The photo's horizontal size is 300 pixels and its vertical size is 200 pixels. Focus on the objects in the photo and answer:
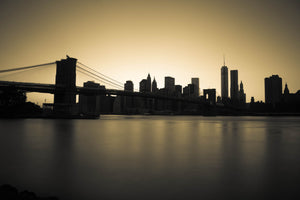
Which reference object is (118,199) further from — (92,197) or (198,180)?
(198,180)

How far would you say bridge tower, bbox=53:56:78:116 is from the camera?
154 feet

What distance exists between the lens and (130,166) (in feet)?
24.4

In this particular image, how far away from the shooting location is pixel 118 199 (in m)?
4.42

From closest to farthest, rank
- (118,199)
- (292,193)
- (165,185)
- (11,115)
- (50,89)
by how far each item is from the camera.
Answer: (118,199) → (292,193) → (165,185) → (50,89) → (11,115)

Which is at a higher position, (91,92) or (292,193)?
(91,92)

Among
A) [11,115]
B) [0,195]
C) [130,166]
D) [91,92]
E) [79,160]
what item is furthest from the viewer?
[11,115]

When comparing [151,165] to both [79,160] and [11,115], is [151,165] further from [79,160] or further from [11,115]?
[11,115]

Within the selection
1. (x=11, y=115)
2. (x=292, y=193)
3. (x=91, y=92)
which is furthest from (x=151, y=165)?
(x=11, y=115)

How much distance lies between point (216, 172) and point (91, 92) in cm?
4430

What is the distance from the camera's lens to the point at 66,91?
46406 millimetres

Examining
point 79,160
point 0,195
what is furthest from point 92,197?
point 79,160

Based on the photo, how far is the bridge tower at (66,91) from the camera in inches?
1844

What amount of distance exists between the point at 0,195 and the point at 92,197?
1.71 m

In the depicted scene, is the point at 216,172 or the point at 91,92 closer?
the point at 216,172
